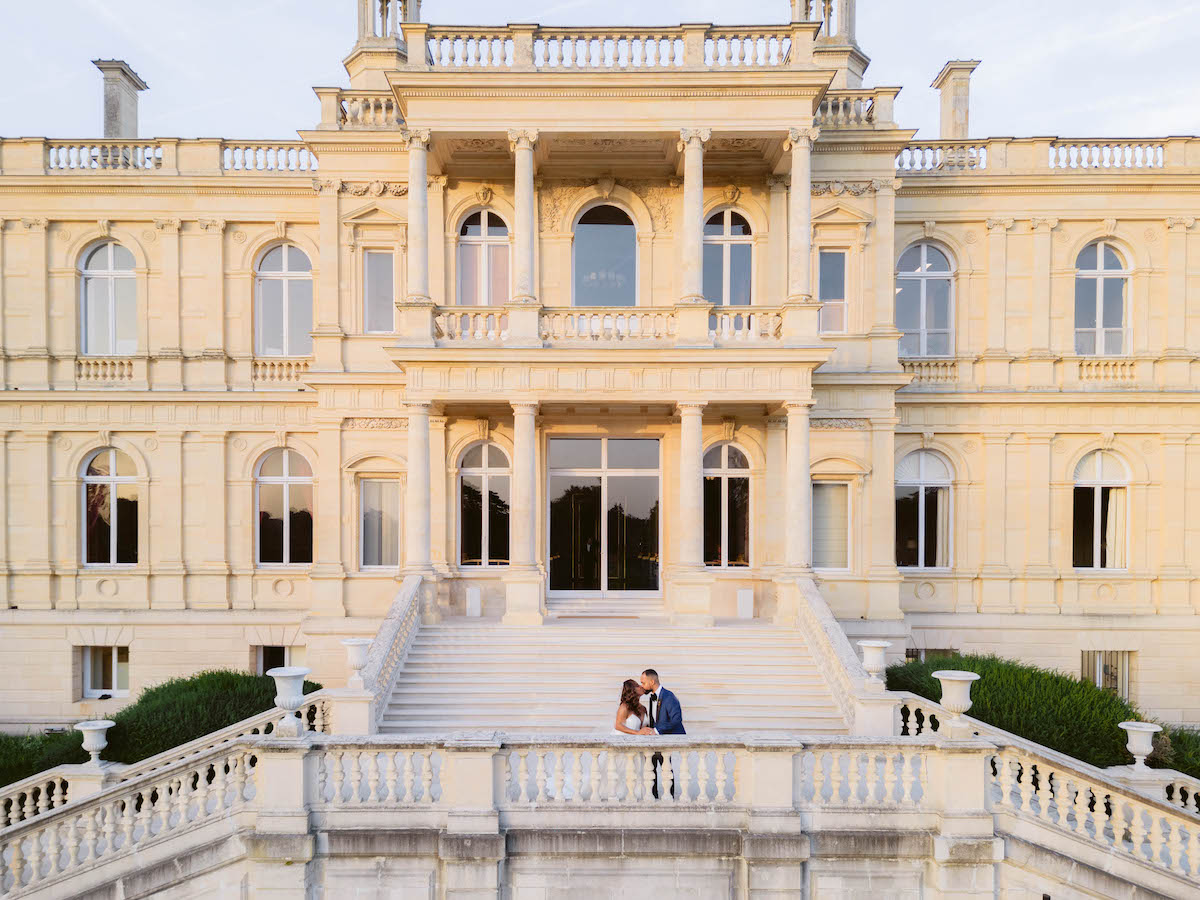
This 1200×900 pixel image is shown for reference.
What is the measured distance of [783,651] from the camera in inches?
530

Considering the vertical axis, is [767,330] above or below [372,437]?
above

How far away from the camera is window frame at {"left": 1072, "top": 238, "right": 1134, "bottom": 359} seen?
17.8m

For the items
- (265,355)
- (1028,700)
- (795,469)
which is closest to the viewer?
(1028,700)

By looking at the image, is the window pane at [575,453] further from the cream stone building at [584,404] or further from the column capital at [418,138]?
the column capital at [418,138]

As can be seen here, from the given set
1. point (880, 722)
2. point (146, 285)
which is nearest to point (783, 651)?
point (880, 722)

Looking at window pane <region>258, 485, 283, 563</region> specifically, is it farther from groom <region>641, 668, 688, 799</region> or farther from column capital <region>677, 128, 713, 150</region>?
column capital <region>677, 128, 713, 150</region>

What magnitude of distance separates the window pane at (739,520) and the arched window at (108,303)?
15049 mm

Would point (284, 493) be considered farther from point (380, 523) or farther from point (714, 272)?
point (714, 272)

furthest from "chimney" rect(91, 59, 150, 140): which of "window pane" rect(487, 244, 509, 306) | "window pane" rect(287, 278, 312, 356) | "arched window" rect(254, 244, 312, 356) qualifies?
"window pane" rect(487, 244, 509, 306)

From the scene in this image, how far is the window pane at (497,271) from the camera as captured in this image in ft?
56.0

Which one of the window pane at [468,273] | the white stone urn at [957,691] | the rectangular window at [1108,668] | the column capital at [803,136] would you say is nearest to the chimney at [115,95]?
the window pane at [468,273]

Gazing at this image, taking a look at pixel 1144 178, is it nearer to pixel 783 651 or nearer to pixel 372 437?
pixel 783 651

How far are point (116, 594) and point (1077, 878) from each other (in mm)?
19455

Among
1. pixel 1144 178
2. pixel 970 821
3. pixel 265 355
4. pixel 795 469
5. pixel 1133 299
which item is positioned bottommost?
pixel 970 821
